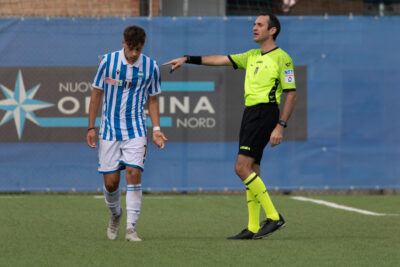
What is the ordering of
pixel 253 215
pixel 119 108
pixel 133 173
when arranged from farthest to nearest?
pixel 253 215 < pixel 119 108 < pixel 133 173

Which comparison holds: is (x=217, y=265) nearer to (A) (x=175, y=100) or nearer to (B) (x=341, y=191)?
(A) (x=175, y=100)

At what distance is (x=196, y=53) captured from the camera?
1288 cm

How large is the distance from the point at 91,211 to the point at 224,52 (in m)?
3.58

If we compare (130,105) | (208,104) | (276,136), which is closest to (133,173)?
(130,105)

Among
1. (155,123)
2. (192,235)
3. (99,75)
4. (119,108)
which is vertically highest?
(99,75)

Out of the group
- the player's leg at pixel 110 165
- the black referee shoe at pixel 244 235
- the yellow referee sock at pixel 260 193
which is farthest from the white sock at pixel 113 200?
the yellow referee sock at pixel 260 193

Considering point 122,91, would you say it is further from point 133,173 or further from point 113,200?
point 113,200

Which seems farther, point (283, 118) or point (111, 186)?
point (283, 118)

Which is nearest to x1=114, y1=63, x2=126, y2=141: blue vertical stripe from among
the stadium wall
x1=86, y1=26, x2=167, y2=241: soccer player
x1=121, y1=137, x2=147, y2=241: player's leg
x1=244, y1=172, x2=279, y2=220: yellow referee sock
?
x1=86, y1=26, x2=167, y2=241: soccer player

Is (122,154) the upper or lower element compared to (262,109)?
lower

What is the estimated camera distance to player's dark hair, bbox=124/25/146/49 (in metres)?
7.28

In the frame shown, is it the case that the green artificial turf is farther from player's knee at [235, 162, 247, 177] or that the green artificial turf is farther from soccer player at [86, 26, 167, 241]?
player's knee at [235, 162, 247, 177]

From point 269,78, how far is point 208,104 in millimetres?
5107

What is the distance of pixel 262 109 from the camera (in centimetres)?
793
